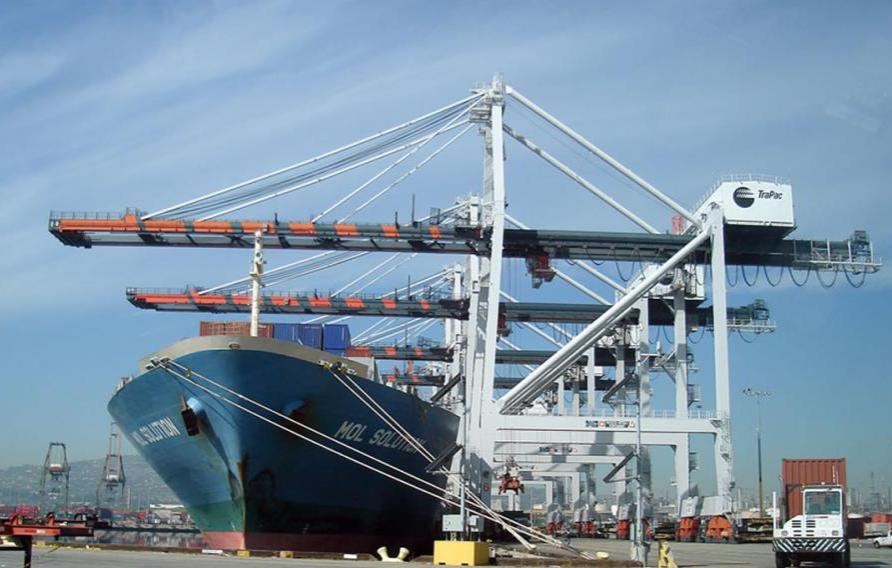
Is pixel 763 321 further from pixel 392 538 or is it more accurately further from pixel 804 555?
pixel 804 555

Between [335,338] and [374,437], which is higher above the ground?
[335,338]

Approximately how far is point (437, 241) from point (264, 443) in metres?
13.6

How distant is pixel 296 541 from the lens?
101 ft

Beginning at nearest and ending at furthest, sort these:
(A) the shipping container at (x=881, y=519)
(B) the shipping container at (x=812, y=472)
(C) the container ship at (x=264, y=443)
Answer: (B) the shipping container at (x=812, y=472) → (C) the container ship at (x=264, y=443) → (A) the shipping container at (x=881, y=519)

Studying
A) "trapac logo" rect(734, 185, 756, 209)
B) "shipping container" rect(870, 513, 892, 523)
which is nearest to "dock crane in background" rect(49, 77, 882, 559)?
"trapac logo" rect(734, 185, 756, 209)

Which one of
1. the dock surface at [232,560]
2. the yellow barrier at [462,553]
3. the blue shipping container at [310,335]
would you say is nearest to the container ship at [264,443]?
the dock surface at [232,560]

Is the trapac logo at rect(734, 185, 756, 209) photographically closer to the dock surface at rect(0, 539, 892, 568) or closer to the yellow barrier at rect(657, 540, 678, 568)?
the dock surface at rect(0, 539, 892, 568)

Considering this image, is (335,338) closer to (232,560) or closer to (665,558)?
(232,560)

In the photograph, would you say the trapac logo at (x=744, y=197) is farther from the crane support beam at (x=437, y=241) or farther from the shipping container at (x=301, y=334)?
the shipping container at (x=301, y=334)

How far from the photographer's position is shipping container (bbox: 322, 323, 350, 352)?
1615 inches

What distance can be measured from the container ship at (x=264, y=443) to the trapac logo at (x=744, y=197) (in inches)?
709

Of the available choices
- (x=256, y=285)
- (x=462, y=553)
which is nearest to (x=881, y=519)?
(x=462, y=553)

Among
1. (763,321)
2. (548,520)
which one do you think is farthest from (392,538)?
(548,520)

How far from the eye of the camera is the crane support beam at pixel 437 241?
38781 millimetres
